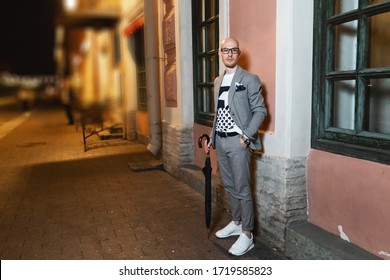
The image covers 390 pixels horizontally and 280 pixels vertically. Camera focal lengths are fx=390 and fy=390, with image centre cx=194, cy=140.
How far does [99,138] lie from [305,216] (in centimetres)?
885

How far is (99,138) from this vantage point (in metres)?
11.7

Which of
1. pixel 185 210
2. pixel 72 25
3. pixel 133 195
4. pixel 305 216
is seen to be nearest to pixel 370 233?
pixel 305 216

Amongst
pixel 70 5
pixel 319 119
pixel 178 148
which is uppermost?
pixel 70 5

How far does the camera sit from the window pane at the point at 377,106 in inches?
127

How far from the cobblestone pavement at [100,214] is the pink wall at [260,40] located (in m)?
1.56

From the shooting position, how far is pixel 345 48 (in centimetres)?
361

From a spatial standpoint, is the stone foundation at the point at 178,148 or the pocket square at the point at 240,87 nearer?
the pocket square at the point at 240,87

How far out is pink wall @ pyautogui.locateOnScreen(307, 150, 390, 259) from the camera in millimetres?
2973

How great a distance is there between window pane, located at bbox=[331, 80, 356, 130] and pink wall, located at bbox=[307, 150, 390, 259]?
0.35 metres

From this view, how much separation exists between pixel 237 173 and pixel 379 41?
1.70 metres

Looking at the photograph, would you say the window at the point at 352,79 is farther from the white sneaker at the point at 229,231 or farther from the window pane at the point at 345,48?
the white sneaker at the point at 229,231

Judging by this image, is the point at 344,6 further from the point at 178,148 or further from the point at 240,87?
the point at 178,148

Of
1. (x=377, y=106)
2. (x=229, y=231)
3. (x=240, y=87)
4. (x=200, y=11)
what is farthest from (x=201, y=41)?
(x=377, y=106)

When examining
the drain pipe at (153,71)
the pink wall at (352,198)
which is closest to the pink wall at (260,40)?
the pink wall at (352,198)
